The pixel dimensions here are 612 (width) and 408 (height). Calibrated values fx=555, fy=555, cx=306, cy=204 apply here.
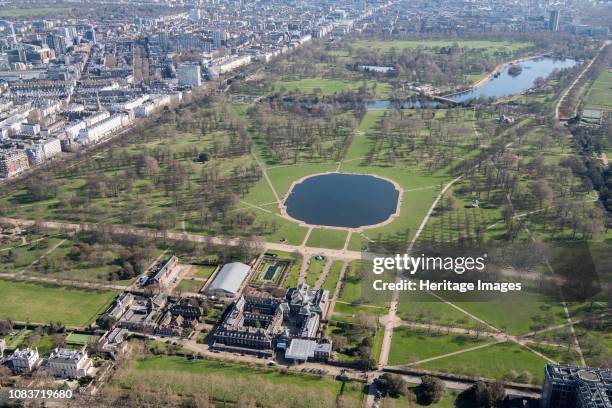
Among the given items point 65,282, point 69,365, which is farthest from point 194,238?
point 69,365

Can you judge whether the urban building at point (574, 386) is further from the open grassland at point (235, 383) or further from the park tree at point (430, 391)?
the open grassland at point (235, 383)

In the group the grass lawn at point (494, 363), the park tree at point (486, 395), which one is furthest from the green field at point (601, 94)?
the park tree at point (486, 395)

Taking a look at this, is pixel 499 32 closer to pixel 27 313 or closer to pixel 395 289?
pixel 395 289

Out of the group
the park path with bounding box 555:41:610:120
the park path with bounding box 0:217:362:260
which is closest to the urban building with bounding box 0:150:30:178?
the park path with bounding box 0:217:362:260

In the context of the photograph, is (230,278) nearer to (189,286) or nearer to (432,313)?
(189,286)

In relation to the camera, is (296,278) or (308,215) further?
(308,215)

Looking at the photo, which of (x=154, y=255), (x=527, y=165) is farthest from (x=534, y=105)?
(x=154, y=255)
